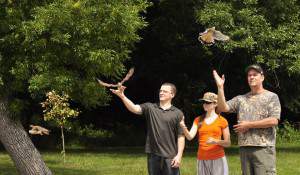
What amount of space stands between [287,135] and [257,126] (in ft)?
71.0

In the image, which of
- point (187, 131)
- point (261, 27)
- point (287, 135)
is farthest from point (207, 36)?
point (287, 135)

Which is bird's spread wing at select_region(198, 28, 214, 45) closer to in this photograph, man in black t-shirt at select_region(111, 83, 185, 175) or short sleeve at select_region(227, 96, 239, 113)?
man in black t-shirt at select_region(111, 83, 185, 175)

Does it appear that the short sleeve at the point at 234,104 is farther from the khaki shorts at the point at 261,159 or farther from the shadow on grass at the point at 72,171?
the shadow on grass at the point at 72,171

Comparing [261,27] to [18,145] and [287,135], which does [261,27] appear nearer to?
[18,145]

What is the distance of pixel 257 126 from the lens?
5.96m

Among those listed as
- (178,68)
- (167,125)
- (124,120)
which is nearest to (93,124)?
(124,120)

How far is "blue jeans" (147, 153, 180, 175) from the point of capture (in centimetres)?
657

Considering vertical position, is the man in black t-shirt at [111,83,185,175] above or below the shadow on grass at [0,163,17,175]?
above

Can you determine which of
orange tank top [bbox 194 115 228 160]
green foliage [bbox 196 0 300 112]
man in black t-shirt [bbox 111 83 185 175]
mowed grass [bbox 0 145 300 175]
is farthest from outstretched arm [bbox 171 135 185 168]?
green foliage [bbox 196 0 300 112]

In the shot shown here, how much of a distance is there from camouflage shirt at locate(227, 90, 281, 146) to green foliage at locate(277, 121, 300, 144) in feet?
68.1

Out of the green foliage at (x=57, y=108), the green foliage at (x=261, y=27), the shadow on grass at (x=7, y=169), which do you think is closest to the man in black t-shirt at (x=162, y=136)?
the shadow on grass at (x=7, y=169)

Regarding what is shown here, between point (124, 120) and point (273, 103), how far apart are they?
20.5m

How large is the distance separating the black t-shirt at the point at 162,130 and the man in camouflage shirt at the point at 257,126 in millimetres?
662

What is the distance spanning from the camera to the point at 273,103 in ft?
19.9
